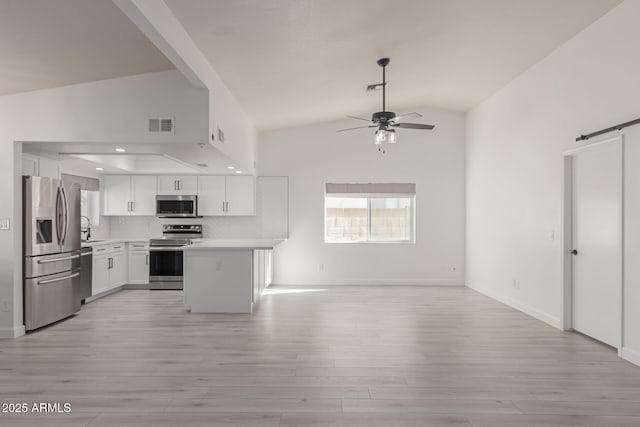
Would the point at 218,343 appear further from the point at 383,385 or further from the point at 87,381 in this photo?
the point at 383,385

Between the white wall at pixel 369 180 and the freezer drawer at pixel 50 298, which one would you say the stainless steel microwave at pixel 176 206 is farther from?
the freezer drawer at pixel 50 298

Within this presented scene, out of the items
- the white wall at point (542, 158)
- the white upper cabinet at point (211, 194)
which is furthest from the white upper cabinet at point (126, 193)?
the white wall at point (542, 158)

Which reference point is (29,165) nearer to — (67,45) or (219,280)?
(67,45)

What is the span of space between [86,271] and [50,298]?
54.9 inches

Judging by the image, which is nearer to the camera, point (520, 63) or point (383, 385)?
point (383, 385)

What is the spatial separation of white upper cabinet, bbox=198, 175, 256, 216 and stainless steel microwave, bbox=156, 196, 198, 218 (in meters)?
0.13

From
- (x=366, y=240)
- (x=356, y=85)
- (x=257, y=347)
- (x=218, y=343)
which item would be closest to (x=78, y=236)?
(x=218, y=343)

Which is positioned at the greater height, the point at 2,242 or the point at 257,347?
the point at 2,242

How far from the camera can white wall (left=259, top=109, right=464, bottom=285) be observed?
773cm

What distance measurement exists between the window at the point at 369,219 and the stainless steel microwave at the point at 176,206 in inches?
100

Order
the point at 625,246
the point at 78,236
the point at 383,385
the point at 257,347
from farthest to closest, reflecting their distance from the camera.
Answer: the point at 78,236, the point at 257,347, the point at 625,246, the point at 383,385

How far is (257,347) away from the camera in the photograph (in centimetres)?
395

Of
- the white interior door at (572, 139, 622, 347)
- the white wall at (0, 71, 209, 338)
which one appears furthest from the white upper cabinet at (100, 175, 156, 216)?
the white interior door at (572, 139, 622, 347)

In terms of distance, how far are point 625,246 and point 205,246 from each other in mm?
4734
